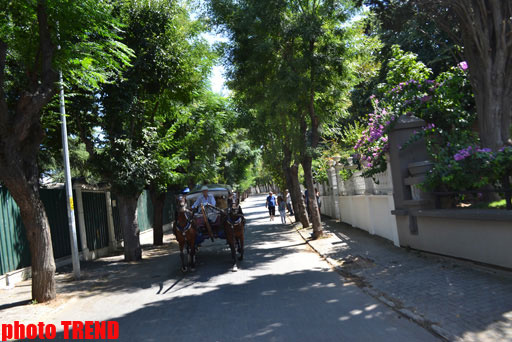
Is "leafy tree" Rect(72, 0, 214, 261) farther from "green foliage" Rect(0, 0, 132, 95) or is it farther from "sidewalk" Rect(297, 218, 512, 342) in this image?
"sidewalk" Rect(297, 218, 512, 342)

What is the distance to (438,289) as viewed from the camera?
645cm

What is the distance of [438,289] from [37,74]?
28.8 feet

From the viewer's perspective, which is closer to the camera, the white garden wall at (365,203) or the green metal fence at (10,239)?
the green metal fence at (10,239)

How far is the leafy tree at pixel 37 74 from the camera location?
7.43 meters

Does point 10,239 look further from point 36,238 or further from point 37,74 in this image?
point 37,74

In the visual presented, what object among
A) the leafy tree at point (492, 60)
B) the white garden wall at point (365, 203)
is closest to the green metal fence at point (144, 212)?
the white garden wall at point (365, 203)

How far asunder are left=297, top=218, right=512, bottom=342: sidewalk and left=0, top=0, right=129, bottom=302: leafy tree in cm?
653

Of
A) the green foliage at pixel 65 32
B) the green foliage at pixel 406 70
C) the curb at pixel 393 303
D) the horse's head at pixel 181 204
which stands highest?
the green foliage at pixel 65 32

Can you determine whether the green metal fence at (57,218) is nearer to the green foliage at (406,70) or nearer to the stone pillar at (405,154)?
the stone pillar at (405,154)

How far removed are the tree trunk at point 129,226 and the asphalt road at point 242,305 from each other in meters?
1.52

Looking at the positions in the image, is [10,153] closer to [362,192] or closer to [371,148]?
[371,148]

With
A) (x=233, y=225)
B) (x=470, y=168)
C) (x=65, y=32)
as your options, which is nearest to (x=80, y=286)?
(x=233, y=225)

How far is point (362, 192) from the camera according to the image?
49.6 ft

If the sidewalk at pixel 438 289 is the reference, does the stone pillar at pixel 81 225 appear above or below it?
above
